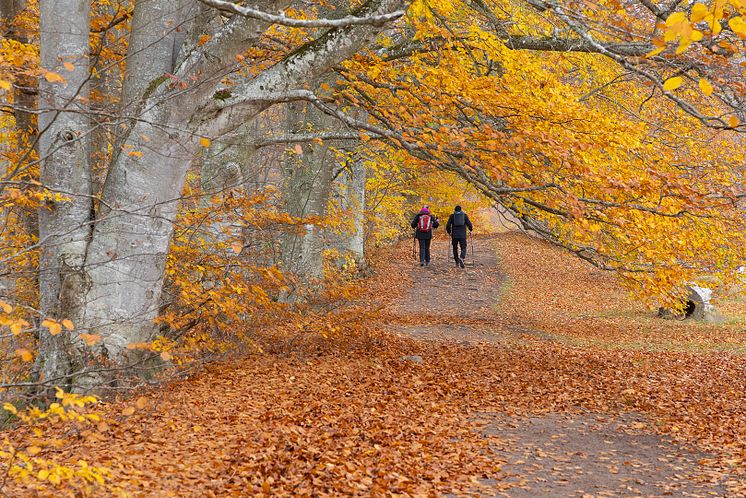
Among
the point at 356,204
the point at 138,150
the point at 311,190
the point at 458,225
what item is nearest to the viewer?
the point at 138,150

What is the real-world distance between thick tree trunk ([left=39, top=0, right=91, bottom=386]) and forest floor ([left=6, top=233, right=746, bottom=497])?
3.51 ft

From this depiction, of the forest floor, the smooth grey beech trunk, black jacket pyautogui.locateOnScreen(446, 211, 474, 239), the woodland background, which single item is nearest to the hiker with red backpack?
black jacket pyautogui.locateOnScreen(446, 211, 474, 239)

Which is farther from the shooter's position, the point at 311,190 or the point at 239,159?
the point at 311,190

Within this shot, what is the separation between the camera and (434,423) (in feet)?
22.4

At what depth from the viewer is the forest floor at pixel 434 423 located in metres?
5.09

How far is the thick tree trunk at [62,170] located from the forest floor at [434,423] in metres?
1.07

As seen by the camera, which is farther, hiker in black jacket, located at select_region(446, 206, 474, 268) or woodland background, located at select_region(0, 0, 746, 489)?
hiker in black jacket, located at select_region(446, 206, 474, 268)

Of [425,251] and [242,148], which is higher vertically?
[242,148]

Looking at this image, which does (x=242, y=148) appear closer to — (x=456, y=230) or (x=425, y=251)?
(x=456, y=230)

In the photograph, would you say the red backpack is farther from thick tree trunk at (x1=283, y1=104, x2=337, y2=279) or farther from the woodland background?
the woodland background

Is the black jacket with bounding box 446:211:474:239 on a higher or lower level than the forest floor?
higher

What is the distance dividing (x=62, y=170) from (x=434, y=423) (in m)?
4.59

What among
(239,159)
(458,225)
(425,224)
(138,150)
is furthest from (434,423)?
(425,224)

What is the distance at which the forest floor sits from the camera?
201 inches
